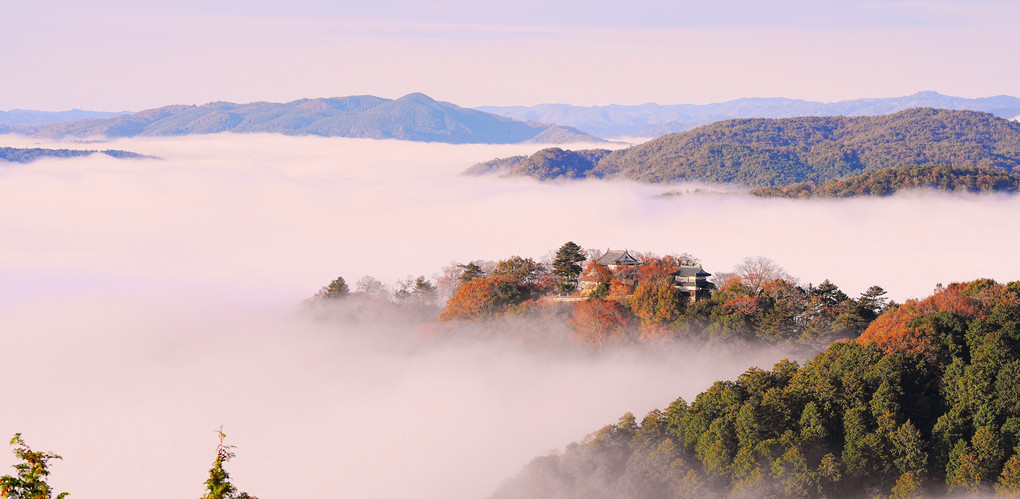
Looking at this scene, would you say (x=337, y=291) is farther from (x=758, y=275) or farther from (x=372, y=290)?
(x=758, y=275)

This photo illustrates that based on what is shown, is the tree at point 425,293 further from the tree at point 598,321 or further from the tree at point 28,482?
the tree at point 28,482

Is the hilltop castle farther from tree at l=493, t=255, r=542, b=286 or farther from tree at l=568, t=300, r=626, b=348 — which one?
tree at l=493, t=255, r=542, b=286

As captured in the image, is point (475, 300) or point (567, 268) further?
point (475, 300)

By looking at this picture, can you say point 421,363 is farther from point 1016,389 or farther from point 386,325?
point 1016,389

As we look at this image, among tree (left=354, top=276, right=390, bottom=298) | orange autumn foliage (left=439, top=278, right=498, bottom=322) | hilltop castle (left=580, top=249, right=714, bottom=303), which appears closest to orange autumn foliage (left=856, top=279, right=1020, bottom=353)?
hilltop castle (left=580, top=249, right=714, bottom=303)

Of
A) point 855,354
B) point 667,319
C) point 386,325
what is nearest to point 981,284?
point 855,354

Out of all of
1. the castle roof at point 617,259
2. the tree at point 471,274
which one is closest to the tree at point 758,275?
the castle roof at point 617,259

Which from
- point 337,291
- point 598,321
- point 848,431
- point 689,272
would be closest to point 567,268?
point 598,321
